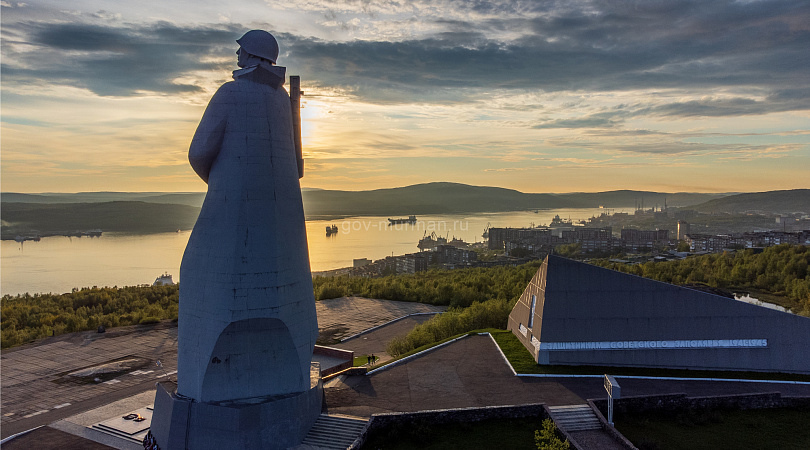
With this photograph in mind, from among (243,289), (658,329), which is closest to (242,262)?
(243,289)

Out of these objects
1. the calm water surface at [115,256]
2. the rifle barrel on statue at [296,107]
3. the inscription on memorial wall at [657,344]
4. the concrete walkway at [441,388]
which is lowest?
the calm water surface at [115,256]

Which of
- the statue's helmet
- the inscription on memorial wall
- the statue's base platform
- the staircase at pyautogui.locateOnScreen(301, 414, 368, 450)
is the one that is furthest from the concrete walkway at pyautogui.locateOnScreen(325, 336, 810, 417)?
the statue's helmet

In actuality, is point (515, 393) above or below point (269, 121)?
below

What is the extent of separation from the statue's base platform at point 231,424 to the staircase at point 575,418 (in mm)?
7682

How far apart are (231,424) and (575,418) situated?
10093 mm

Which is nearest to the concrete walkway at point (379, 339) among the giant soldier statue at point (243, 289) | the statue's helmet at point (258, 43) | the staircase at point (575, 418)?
the giant soldier statue at point (243, 289)

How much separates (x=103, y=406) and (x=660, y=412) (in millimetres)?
19081

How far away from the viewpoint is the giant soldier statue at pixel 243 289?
45.2 feet

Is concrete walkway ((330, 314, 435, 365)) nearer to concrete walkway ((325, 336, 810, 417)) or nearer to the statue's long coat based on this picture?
concrete walkway ((325, 336, 810, 417))

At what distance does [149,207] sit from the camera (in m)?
138

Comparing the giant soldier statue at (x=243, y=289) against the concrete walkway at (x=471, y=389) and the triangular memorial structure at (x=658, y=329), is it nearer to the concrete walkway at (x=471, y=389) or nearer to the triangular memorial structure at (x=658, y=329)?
the concrete walkway at (x=471, y=389)

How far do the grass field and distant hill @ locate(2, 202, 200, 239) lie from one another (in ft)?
399

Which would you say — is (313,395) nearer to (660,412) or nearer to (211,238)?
(211,238)

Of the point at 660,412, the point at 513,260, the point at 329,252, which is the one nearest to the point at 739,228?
the point at 513,260
